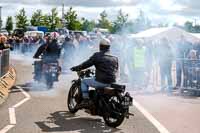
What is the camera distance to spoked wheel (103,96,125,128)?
30.6 feet

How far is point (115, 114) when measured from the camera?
936 centimetres

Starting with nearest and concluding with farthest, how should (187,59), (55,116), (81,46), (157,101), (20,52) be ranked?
(55,116), (157,101), (187,59), (81,46), (20,52)

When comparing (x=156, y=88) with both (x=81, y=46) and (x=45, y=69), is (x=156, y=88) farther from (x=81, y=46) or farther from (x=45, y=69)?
(x=81, y=46)

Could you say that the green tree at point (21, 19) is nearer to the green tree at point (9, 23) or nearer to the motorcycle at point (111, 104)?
the green tree at point (9, 23)

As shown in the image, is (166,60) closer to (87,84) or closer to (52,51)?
(52,51)

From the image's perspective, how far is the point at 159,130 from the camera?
9117mm

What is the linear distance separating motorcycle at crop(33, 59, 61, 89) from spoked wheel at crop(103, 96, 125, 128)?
22.1ft

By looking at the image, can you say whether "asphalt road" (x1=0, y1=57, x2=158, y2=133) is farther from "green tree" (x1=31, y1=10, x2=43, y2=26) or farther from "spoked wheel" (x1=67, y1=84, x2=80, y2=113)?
"green tree" (x1=31, y1=10, x2=43, y2=26)

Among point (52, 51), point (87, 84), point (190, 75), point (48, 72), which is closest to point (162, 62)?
point (190, 75)

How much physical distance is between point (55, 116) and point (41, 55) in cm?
644

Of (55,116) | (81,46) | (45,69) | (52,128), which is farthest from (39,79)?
(81,46)

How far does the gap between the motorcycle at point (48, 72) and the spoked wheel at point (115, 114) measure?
22.1ft

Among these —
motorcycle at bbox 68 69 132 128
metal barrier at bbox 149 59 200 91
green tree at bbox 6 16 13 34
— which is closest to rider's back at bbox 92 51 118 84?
motorcycle at bbox 68 69 132 128

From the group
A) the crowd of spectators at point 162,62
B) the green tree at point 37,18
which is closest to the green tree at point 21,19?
the green tree at point 37,18
